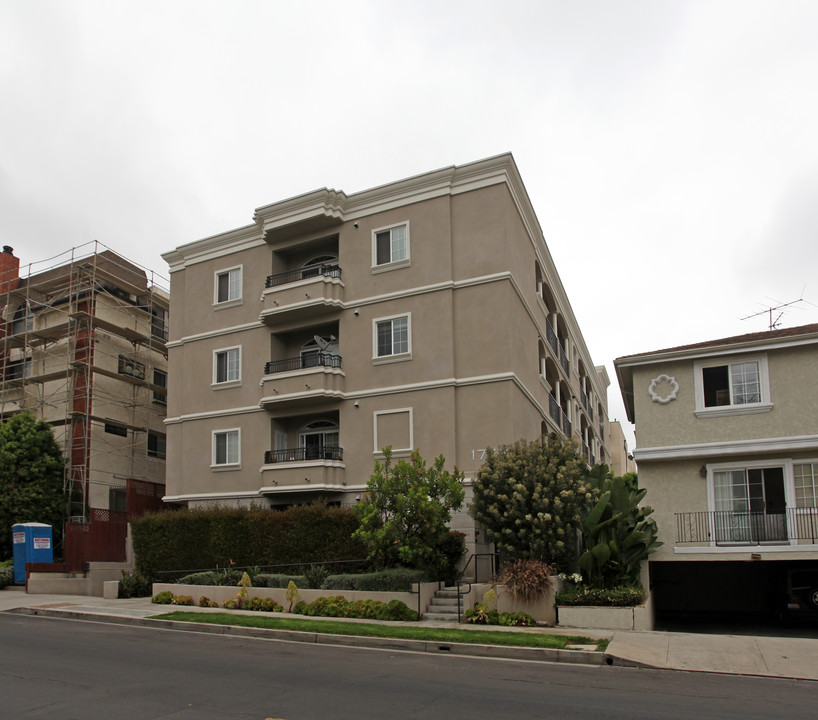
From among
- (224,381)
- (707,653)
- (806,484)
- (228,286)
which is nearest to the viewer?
(707,653)

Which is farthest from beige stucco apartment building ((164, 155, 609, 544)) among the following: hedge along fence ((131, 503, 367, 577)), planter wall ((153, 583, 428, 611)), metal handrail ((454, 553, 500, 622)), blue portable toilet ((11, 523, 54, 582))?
planter wall ((153, 583, 428, 611))

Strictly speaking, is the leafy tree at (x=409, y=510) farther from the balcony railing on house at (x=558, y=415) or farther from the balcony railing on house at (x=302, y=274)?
the balcony railing on house at (x=558, y=415)

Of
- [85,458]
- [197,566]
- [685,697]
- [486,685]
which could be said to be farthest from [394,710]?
[85,458]

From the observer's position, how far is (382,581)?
20.0 metres

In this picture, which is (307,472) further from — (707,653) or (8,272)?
(8,272)

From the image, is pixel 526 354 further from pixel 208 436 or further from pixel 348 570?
pixel 208 436

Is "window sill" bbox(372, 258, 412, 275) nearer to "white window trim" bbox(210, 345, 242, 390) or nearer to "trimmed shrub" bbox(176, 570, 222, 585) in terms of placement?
"white window trim" bbox(210, 345, 242, 390)

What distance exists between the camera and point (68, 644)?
49.2 ft

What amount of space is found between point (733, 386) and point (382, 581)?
10.3 meters

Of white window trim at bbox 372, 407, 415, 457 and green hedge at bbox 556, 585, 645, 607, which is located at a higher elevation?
white window trim at bbox 372, 407, 415, 457

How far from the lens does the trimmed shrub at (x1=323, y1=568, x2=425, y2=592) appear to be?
64.8ft

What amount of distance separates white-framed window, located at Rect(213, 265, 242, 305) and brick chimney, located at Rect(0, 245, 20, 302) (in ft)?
56.5

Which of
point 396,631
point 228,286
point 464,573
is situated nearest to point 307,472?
point 464,573

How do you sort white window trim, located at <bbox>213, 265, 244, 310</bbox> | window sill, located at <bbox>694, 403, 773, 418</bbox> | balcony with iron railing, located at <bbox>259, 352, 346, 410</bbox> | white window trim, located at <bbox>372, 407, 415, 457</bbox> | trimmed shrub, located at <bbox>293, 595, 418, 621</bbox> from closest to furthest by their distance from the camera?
trimmed shrub, located at <bbox>293, 595, 418, 621</bbox>, window sill, located at <bbox>694, 403, 773, 418</bbox>, white window trim, located at <bbox>372, 407, 415, 457</bbox>, balcony with iron railing, located at <bbox>259, 352, 346, 410</bbox>, white window trim, located at <bbox>213, 265, 244, 310</bbox>
